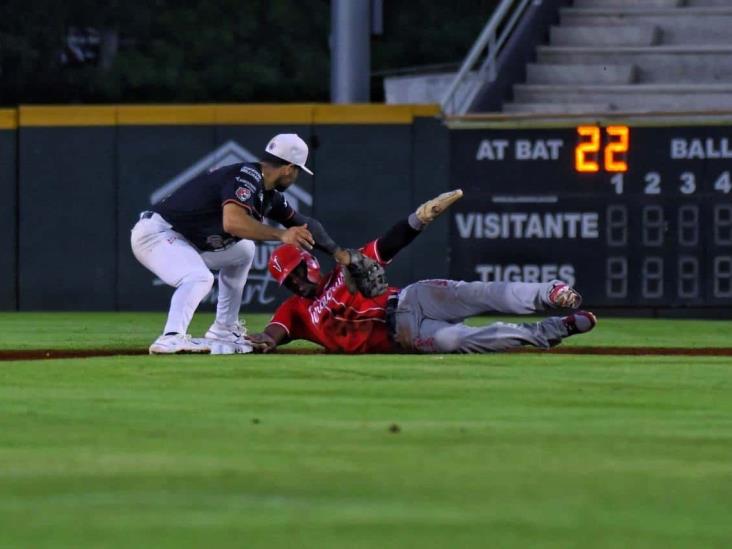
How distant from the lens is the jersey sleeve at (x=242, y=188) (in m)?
11.0

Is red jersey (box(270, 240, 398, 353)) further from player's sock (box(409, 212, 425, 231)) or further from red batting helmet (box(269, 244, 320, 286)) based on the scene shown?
player's sock (box(409, 212, 425, 231))

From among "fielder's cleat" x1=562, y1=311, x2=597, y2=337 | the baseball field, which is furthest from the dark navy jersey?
"fielder's cleat" x1=562, y1=311, x2=597, y2=337

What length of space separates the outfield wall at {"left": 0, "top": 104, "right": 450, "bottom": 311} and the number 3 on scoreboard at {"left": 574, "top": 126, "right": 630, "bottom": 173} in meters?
1.83

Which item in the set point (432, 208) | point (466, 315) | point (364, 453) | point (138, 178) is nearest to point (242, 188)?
point (432, 208)

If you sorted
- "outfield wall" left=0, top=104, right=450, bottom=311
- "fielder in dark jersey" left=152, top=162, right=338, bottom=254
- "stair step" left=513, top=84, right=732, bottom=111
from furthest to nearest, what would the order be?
"stair step" left=513, top=84, right=732, bottom=111 → "outfield wall" left=0, top=104, right=450, bottom=311 → "fielder in dark jersey" left=152, top=162, right=338, bottom=254

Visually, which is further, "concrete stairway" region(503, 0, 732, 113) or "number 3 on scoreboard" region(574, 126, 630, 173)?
"concrete stairway" region(503, 0, 732, 113)

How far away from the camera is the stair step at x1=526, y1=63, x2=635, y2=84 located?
2206 centimetres

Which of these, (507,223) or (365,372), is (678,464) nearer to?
(365,372)

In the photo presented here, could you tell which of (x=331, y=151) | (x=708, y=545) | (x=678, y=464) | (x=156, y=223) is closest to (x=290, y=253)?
(x=156, y=223)

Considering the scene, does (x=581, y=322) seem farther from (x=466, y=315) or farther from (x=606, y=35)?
(x=606, y=35)

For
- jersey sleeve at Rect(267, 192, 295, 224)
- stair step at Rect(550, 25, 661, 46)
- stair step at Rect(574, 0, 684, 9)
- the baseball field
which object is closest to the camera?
the baseball field

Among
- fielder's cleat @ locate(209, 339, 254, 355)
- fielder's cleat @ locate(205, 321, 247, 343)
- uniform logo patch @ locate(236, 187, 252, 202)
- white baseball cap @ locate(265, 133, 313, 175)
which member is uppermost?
white baseball cap @ locate(265, 133, 313, 175)

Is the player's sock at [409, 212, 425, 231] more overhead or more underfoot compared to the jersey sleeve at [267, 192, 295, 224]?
more underfoot

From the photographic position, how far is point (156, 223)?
11562mm
